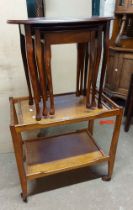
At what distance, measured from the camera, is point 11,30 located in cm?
119

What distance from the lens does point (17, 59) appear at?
127 cm

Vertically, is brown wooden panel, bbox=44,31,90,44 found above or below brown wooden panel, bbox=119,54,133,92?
above

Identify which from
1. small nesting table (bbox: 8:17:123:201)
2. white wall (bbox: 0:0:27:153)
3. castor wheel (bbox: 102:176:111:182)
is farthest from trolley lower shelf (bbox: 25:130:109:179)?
white wall (bbox: 0:0:27:153)

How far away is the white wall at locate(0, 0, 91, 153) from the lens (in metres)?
1.16

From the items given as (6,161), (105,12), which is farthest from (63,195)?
(105,12)

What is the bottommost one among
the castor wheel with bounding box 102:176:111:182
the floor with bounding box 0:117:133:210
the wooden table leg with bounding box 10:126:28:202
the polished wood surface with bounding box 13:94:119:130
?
the floor with bounding box 0:117:133:210

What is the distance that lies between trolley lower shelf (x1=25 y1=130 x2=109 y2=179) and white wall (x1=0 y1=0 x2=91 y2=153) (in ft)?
1.11

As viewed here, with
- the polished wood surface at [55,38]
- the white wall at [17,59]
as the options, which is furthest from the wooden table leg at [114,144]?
the white wall at [17,59]

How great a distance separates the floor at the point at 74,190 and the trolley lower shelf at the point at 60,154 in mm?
211

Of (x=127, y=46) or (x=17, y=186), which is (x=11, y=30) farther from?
(x=127, y=46)

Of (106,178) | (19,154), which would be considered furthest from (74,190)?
(19,154)

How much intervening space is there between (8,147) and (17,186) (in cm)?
37

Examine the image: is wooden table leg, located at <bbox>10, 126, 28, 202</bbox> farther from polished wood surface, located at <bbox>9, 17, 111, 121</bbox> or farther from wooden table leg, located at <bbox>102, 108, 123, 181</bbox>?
wooden table leg, located at <bbox>102, 108, 123, 181</bbox>

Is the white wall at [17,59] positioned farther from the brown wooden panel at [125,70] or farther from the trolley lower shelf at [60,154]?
the brown wooden panel at [125,70]
